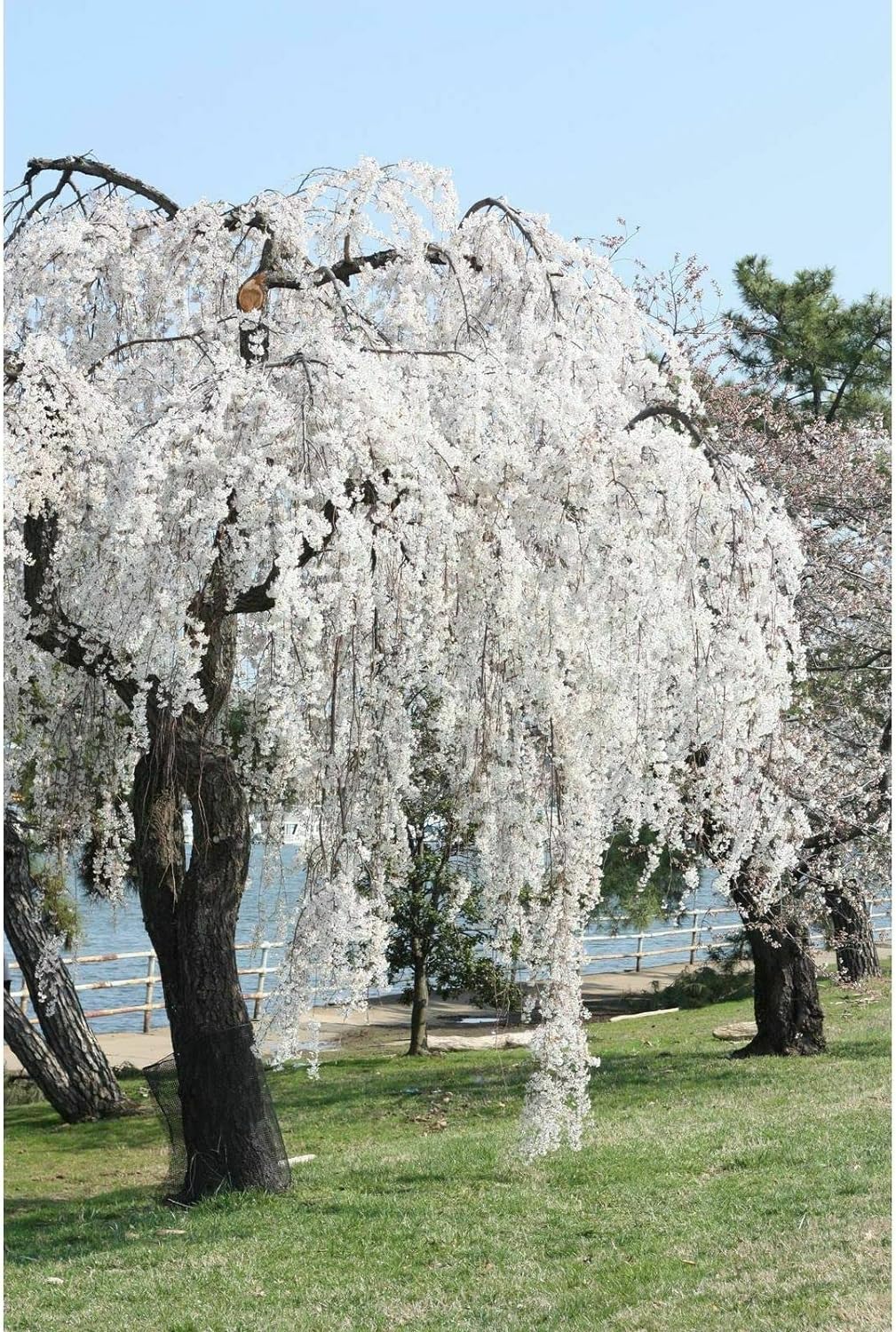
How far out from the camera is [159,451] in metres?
4.02

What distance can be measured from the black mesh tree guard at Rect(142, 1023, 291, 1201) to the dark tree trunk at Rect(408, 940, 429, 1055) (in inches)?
193

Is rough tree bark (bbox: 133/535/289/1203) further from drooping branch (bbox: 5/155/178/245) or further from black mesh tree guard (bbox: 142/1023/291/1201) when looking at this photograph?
drooping branch (bbox: 5/155/178/245)

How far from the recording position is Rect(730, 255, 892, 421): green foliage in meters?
12.3

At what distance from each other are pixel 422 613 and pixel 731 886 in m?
4.65

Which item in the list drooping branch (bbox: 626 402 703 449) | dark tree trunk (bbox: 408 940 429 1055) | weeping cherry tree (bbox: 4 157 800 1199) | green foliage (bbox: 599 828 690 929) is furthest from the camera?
green foliage (bbox: 599 828 690 929)

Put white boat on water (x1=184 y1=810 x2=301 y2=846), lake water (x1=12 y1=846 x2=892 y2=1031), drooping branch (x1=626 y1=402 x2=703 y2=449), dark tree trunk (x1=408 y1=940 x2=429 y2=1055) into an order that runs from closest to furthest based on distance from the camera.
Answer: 1. drooping branch (x1=626 y1=402 x2=703 y2=449)
2. white boat on water (x1=184 y1=810 x2=301 y2=846)
3. lake water (x1=12 y1=846 x2=892 y2=1031)
4. dark tree trunk (x1=408 y1=940 x2=429 y2=1055)

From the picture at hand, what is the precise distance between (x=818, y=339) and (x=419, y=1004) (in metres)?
7.04

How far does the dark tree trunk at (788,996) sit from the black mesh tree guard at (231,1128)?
4475 millimetres

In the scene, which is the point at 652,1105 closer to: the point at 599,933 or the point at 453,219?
the point at 453,219

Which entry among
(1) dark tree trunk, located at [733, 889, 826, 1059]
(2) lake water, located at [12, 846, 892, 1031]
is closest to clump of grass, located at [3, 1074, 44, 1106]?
(2) lake water, located at [12, 846, 892, 1031]

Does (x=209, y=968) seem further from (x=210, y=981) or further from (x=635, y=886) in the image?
(x=635, y=886)

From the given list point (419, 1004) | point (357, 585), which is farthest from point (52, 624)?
point (419, 1004)

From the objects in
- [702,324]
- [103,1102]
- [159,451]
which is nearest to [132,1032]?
[103,1102]

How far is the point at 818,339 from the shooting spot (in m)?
12.4
